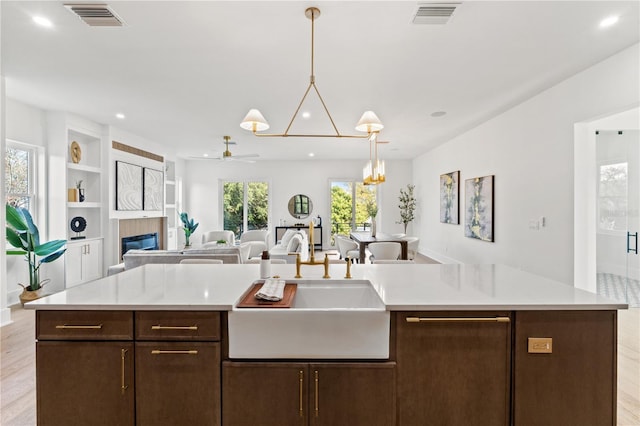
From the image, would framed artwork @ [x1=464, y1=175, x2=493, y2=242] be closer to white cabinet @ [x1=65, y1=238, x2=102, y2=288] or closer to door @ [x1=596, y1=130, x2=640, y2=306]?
door @ [x1=596, y1=130, x2=640, y2=306]

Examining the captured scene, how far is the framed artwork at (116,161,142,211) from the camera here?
18.9 ft

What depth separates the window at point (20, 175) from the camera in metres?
4.30

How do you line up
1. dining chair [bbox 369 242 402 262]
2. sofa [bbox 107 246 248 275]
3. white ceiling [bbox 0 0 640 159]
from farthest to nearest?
dining chair [bbox 369 242 402 262]
sofa [bbox 107 246 248 275]
white ceiling [bbox 0 0 640 159]

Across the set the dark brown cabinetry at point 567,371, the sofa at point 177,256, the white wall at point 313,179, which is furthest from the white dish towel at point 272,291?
the white wall at point 313,179

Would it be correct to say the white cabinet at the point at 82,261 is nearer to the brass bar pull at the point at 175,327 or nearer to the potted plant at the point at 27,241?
the potted plant at the point at 27,241

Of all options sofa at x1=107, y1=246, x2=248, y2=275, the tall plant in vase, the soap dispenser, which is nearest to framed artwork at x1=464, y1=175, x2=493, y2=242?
the tall plant in vase

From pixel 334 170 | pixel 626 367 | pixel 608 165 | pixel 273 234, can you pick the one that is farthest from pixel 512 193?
pixel 273 234

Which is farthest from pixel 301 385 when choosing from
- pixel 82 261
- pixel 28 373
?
pixel 82 261

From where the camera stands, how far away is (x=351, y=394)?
1.44 meters

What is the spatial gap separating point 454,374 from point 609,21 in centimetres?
291

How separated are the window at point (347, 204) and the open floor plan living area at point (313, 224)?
2548 mm

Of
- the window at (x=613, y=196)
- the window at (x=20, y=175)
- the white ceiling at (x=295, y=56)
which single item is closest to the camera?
the white ceiling at (x=295, y=56)

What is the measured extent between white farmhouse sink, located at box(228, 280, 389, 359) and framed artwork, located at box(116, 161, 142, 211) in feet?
17.9

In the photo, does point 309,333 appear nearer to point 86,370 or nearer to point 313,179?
point 86,370
